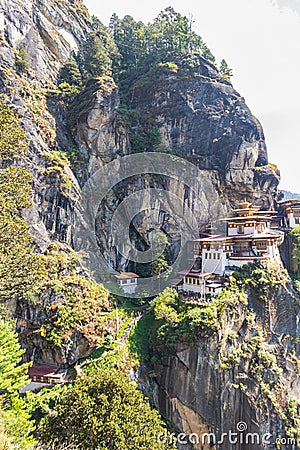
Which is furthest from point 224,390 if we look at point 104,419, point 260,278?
point 104,419

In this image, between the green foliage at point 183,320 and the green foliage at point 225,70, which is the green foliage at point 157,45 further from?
the green foliage at point 183,320

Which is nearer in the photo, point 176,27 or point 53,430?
point 53,430

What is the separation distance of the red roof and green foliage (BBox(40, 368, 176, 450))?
6.84m

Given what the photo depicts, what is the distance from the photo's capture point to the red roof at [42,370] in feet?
55.2

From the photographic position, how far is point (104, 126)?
3139 centimetres

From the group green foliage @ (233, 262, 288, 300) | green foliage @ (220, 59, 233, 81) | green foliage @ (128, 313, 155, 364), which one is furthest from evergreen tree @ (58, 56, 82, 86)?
green foliage @ (233, 262, 288, 300)

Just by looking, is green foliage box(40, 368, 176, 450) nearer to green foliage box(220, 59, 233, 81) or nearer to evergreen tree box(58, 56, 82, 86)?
evergreen tree box(58, 56, 82, 86)

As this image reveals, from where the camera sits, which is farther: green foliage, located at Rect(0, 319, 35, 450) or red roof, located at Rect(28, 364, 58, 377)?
red roof, located at Rect(28, 364, 58, 377)

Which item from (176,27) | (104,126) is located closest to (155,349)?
(104,126)

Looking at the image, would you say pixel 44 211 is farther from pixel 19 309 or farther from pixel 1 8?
pixel 1 8

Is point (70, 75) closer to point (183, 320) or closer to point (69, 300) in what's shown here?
point (69, 300)

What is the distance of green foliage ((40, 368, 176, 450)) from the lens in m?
9.60

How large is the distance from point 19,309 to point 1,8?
2967 cm

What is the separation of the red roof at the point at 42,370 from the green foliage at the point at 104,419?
22.4 ft
